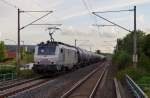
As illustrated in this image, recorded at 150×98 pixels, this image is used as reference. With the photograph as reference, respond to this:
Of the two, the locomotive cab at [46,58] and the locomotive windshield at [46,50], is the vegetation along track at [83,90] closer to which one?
the locomotive cab at [46,58]

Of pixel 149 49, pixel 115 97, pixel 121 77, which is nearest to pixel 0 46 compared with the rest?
pixel 149 49

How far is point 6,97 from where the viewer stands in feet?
72.2

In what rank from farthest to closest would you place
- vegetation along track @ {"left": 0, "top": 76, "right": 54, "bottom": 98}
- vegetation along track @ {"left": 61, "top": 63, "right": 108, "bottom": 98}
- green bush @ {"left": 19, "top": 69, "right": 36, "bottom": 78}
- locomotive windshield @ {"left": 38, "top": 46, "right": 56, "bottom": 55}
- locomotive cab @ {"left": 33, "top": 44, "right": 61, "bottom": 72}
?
green bush @ {"left": 19, "top": 69, "right": 36, "bottom": 78}, locomotive windshield @ {"left": 38, "top": 46, "right": 56, "bottom": 55}, locomotive cab @ {"left": 33, "top": 44, "right": 61, "bottom": 72}, vegetation along track @ {"left": 61, "top": 63, "right": 108, "bottom": 98}, vegetation along track @ {"left": 0, "top": 76, "right": 54, "bottom": 98}

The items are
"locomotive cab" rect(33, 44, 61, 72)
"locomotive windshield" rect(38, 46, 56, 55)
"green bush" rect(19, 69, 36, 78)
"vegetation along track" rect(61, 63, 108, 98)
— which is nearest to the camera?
"vegetation along track" rect(61, 63, 108, 98)

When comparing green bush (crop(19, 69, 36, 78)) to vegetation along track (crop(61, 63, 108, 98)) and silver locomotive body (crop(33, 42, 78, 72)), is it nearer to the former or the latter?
silver locomotive body (crop(33, 42, 78, 72))

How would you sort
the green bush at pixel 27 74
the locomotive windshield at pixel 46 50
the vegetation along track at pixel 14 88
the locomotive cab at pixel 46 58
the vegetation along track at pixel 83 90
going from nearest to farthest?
the vegetation along track at pixel 14 88 → the vegetation along track at pixel 83 90 → the locomotive cab at pixel 46 58 → the locomotive windshield at pixel 46 50 → the green bush at pixel 27 74

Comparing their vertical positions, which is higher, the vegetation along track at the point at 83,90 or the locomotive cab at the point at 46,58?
the locomotive cab at the point at 46,58

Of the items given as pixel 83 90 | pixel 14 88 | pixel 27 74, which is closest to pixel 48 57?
pixel 27 74

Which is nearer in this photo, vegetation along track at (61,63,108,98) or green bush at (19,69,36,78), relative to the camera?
vegetation along track at (61,63,108,98)

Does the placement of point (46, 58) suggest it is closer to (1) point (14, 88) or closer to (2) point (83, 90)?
(1) point (14, 88)

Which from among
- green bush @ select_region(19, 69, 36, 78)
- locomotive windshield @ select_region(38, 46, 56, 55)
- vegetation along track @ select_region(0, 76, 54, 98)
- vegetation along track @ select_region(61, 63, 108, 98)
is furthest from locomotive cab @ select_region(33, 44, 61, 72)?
vegetation along track @ select_region(0, 76, 54, 98)

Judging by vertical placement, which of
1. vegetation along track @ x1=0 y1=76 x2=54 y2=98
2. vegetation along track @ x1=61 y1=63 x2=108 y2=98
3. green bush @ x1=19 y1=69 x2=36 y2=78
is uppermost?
green bush @ x1=19 y1=69 x2=36 y2=78

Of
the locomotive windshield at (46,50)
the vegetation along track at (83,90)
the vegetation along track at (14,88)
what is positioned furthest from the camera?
the locomotive windshield at (46,50)

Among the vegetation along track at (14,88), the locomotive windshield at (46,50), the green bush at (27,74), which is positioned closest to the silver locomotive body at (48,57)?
the locomotive windshield at (46,50)
